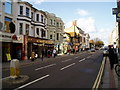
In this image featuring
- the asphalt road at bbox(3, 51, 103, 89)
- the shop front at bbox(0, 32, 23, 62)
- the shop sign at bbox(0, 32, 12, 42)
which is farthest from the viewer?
the shop front at bbox(0, 32, 23, 62)

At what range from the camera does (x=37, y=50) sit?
132ft

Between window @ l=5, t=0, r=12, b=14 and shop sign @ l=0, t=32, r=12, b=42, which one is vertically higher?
window @ l=5, t=0, r=12, b=14

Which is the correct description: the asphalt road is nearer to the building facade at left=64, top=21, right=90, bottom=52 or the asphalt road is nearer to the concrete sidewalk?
the concrete sidewalk

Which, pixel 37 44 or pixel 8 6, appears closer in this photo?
pixel 8 6

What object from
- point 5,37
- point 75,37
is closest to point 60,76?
point 5,37

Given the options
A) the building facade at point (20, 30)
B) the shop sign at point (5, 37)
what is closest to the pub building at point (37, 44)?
the building facade at point (20, 30)

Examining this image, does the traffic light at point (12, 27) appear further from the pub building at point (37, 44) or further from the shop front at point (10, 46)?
the pub building at point (37, 44)

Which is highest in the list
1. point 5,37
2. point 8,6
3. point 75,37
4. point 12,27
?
point 8,6

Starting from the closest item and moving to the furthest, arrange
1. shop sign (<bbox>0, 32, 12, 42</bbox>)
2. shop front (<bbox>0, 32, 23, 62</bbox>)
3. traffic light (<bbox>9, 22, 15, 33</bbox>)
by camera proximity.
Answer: shop sign (<bbox>0, 32, 12, 42</bbox>)
shop front (<bbox>0, 32, 23, 62</bbox>)
traffic light (<bbox>9, 22, 15, 33</bbox>)

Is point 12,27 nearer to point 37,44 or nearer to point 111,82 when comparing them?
point 37,44

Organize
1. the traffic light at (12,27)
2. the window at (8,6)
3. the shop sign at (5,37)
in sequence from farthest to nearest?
the traffic light at (12,27) → the window at (8,6) → the shop sign at (5,37)

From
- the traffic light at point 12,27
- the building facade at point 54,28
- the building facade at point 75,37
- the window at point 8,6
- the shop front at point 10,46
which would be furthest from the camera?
the building facade at point 75,37

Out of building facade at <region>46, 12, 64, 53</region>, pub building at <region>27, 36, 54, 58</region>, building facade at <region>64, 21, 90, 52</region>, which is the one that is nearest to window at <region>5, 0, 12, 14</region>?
pub building at <region>27, 36, 54, 58</region>

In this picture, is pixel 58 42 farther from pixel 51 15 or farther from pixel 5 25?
pixel 5 25
